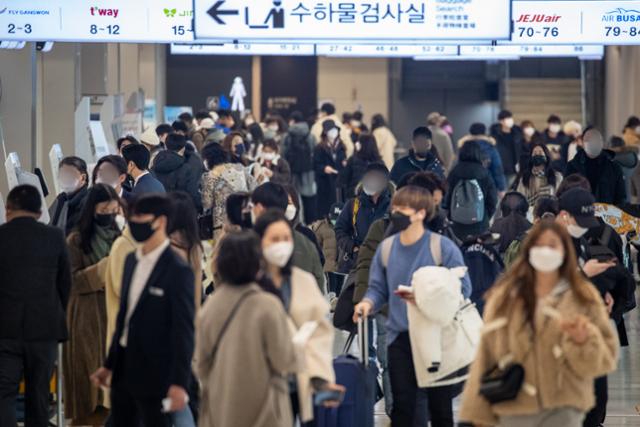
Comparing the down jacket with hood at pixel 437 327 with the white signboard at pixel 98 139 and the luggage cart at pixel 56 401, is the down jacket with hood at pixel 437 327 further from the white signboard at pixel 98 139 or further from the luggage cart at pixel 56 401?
the white signboard at pixel 98 139

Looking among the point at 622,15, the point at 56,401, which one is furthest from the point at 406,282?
the point at 622,15

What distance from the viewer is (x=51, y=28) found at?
12109mm

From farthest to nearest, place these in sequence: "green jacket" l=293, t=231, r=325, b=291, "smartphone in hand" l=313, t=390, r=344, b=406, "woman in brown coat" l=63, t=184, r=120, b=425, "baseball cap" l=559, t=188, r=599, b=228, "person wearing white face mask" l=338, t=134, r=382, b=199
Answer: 1. "person wearing white face mask" l=338, t=134, r=382, b=199
2. "woman in brown coat" l=63, t=184, r=120, b=425
3. "green jacket" l=293, t=231, r=325, b=291
4. "baseball cap" l=559, t=188, r=599, b=228
5. "smartphone in hand" l=313, t=390, r=344, b=406

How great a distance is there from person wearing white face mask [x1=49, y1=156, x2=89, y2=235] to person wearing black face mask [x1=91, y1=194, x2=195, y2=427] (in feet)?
8.97

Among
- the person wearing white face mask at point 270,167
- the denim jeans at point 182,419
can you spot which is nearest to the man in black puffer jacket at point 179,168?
the person wearing white face mask at point 270,167

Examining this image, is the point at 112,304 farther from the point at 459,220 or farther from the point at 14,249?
the point at 459,220

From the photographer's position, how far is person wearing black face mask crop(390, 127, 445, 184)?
12664 mm

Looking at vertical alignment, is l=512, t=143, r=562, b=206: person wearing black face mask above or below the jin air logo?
below

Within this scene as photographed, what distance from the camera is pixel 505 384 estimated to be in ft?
19.8

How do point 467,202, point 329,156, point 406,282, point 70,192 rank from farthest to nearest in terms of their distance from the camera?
point 329,156 → point 467,202 → point 70,192 → point 406,282

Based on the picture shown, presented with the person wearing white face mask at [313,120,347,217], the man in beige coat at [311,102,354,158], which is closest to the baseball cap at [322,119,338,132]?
the person wearing white face mask at [313,120,347,217]

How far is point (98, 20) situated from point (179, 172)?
173 centimetres

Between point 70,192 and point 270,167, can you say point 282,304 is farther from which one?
point 270,167

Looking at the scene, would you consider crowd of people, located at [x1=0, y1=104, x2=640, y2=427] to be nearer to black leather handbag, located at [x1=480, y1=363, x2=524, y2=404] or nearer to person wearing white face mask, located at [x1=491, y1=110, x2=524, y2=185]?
black leather handbag, located at [x1=480, y1=363, x2=524, y2=404]
